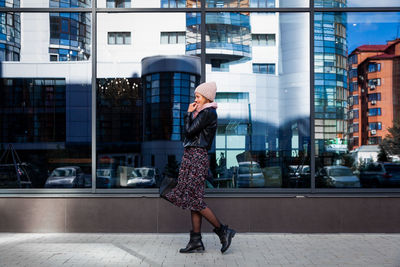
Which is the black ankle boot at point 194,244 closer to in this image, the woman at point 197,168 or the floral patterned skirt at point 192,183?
the woman at point 197,168

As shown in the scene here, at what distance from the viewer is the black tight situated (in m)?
4.79

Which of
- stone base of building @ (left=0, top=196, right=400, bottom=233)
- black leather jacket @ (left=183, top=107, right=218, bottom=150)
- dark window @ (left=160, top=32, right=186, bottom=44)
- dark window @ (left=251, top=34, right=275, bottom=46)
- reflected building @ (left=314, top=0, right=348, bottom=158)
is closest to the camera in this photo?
black leather jacket @ (left=183, top=107, right=218, bottom=150)

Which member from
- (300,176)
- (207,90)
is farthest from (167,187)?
(300,176)

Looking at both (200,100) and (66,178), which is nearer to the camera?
(200,100)

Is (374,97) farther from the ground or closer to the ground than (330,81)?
closer to the ground

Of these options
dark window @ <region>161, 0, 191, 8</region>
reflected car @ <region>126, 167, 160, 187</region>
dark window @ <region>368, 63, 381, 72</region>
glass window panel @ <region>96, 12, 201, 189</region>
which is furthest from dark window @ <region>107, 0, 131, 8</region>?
dark window @ <region>368, 63, 381, 72</region>

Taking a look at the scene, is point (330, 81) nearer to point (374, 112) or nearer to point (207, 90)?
point (374, 112)

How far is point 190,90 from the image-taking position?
642 cm

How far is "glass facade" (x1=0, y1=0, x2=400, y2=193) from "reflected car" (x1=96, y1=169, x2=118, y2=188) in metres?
0.01

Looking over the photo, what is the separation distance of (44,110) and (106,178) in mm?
1384

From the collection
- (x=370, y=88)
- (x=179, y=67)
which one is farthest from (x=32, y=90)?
(x=370, y=88)

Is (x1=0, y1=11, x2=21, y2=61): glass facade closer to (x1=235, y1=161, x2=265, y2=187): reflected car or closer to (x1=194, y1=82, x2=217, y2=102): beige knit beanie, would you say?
(x1=194, y1=82, x2=217, y2=102): beige knit beanie

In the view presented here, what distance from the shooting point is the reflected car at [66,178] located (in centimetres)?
629

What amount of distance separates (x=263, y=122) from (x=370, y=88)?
1.68 metres
